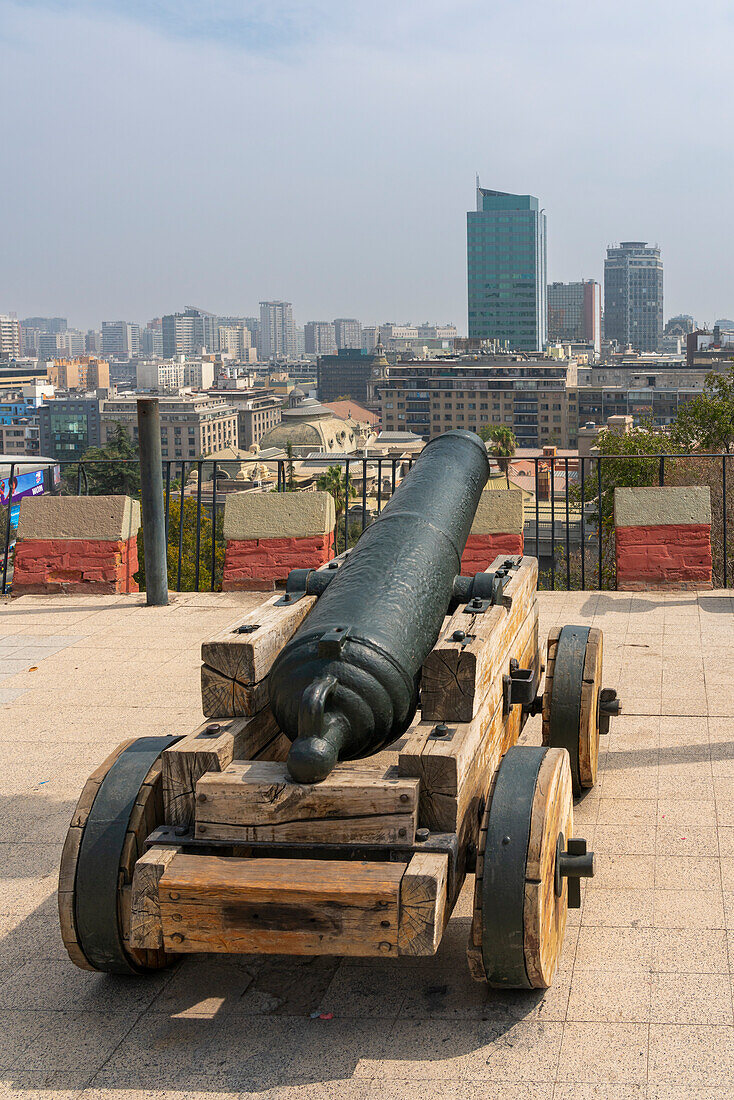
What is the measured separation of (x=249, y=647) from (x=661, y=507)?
5.73m

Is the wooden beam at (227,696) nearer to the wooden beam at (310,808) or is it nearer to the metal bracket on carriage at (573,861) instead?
the wooden beam at (310,808)

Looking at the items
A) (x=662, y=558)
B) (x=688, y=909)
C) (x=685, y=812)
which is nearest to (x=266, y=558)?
(x=662, y=558)

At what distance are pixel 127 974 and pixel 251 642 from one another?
3.46 feet

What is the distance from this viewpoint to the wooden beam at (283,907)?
2838 mm

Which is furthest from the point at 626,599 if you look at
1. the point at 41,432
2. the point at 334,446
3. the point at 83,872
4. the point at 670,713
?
the point at 41,432

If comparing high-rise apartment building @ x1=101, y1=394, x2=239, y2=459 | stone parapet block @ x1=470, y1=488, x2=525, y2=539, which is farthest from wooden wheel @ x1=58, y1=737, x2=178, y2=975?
high-rise apartment building @ x1=101, y1=394, x2=239, y2=459

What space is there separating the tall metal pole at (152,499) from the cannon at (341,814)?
15.6ft

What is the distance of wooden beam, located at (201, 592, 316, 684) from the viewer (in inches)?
142

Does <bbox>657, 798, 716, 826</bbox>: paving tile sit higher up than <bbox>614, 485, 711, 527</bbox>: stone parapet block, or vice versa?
<bbox>614, 485, 711, 527</bbox>: stone parapet block

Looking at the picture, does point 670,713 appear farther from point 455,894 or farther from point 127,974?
point 127,974

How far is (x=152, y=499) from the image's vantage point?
8.43 meters

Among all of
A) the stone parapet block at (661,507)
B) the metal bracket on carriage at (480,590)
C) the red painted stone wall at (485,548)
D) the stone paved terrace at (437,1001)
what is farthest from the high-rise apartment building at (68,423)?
the metal bracket on carriage at (480,590)

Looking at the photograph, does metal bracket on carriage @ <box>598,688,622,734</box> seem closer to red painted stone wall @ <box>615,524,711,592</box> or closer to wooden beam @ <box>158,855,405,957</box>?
wooden beam @ <box>158,855,405,957</box>

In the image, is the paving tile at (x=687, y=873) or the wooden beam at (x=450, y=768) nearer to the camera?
the wooden beam at (x=450, y=768)
